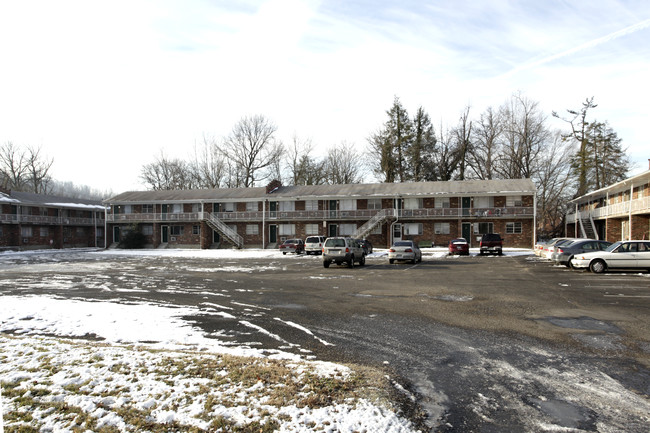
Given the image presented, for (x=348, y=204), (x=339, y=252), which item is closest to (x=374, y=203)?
(x=348, y=204)

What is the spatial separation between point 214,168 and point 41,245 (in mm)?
26431

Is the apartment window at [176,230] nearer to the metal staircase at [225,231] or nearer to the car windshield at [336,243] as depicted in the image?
the metal staircase at [225,231]

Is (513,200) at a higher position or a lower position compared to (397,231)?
higher

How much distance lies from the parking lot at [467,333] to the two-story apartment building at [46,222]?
Answer: 4043cm

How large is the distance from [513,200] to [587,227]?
27.2ft

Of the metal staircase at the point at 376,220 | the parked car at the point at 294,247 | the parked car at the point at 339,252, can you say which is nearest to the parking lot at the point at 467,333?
the parked car at the point at 339,252

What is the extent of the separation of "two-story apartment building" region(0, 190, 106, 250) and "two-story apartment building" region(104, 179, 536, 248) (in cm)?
516

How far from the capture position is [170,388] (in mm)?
4836

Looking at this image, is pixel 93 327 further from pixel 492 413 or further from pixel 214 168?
pixel 214 168

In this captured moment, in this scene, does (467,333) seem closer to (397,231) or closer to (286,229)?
(397,231)

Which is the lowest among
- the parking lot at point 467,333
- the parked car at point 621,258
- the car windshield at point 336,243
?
the parking lot at point 467,333

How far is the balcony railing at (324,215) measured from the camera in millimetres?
42938

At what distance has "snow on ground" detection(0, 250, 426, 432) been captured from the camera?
162 inches

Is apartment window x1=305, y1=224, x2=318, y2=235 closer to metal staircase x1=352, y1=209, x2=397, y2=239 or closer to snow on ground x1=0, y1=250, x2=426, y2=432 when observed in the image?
metal staircase x1=352, y1=209, x2=397, y2=239
